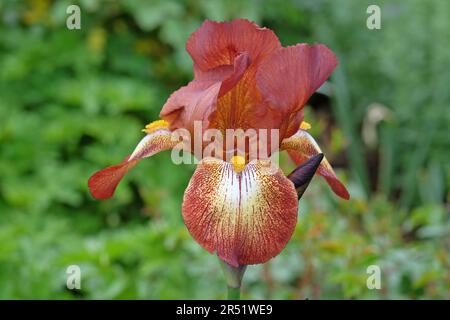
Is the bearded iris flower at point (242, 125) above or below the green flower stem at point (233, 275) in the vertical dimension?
above

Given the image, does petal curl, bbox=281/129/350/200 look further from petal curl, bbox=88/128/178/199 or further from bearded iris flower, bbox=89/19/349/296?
petal curl, bbox=88/128/178/199

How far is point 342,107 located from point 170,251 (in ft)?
5.21

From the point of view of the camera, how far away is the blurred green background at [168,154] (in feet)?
6.58

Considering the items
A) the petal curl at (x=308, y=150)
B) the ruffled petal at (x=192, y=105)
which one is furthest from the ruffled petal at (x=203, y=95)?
the petal curl at (x=308, y=150)

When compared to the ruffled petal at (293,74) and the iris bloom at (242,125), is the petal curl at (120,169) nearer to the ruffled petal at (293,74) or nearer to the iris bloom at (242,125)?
the iris bloom at (242,125)

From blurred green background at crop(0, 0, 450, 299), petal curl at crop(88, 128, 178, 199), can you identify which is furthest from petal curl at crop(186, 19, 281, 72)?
blurred green background at crop(0, 0, 450, 299)

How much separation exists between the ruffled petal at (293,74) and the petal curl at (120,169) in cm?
18

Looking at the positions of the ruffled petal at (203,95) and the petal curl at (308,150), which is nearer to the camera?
the ruffled petal at (203,95)

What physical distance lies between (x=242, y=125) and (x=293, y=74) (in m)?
0.12

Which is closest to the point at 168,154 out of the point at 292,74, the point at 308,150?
the point at 308,150

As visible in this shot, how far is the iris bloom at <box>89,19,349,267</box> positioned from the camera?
3.59ft

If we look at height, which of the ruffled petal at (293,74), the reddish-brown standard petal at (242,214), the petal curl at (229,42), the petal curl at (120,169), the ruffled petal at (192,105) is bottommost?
the reddish-brown standard petal at (242,214)
